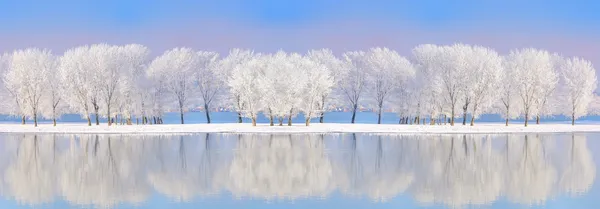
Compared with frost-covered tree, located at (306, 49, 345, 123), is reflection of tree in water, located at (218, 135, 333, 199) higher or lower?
lower

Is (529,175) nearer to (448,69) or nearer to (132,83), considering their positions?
(448,69)

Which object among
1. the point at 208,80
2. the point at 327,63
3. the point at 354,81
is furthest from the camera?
the point at 327,63

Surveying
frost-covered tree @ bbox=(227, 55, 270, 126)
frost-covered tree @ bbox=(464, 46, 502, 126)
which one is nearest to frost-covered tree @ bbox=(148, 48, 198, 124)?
frost-covered tree @ bbox=(227, 55, 270, 126)

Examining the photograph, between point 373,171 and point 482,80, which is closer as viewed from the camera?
point 373,171

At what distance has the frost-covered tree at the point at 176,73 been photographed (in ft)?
277

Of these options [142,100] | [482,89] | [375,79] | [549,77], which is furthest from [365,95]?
[142,100]

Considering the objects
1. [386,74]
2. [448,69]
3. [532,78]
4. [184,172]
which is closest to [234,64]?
[386,74]

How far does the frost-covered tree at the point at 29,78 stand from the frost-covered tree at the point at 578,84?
66930 millimetres

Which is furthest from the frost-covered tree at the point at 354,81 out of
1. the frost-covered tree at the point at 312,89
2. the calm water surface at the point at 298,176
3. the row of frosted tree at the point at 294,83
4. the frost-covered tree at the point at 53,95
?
the calm water surface at the point at 298,176

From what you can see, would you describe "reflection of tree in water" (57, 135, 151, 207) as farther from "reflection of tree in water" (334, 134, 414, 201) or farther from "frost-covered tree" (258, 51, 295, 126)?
"frost-covered tree" (258, 51, 295, 126)

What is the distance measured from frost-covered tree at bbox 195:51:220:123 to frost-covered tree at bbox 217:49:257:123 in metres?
0.70

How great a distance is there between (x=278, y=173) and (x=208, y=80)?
5916 cm

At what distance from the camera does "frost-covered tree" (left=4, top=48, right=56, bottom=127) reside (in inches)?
3100

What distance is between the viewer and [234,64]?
296 feet
